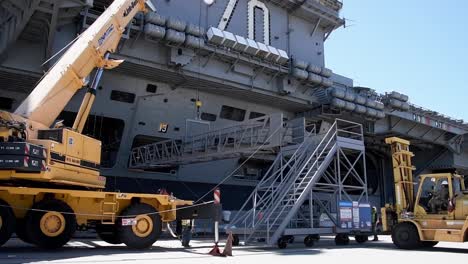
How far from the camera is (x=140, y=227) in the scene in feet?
45.6

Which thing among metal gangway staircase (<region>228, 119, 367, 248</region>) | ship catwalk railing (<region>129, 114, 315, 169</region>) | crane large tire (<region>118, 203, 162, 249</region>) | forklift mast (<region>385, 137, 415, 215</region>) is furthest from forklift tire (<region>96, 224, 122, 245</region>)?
forklift mast (<region>385, 137, 415, 215</region>)

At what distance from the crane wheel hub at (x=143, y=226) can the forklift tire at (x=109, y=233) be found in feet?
2.21

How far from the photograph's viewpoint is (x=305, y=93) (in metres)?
30.1

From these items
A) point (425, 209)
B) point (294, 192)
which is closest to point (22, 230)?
point (294, 192)

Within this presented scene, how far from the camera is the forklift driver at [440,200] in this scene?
54.5 feet

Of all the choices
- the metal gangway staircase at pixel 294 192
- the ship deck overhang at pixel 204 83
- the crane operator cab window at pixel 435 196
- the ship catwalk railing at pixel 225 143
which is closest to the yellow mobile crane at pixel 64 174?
the metal gangway staircase at pixel 294 192

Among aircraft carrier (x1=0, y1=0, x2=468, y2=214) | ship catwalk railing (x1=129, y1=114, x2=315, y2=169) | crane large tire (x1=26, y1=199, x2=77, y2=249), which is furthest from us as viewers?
aircraft carrier (x1=0, y1=0, x2=468, y2=214)

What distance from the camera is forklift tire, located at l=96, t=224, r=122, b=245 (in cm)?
1424

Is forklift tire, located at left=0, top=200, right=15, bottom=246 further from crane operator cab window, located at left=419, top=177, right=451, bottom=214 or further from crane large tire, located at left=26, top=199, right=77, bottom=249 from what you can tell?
crane operator cab window, located at left=419, top=177, right=451, bottom=214

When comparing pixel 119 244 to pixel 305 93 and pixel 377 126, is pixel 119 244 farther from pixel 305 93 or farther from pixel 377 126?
pixel 377 126

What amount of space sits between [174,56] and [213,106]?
593 centimetres

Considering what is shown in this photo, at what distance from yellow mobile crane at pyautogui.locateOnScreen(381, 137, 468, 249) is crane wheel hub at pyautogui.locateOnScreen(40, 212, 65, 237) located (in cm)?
1163

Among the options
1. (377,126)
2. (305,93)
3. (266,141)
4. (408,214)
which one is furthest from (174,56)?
(377,126)

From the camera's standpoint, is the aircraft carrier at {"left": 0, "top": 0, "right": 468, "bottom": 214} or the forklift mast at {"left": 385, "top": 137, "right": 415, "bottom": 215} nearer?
the forklift mast at {"left": 385, "top": 137, "right": 415, "bottom": 215}
